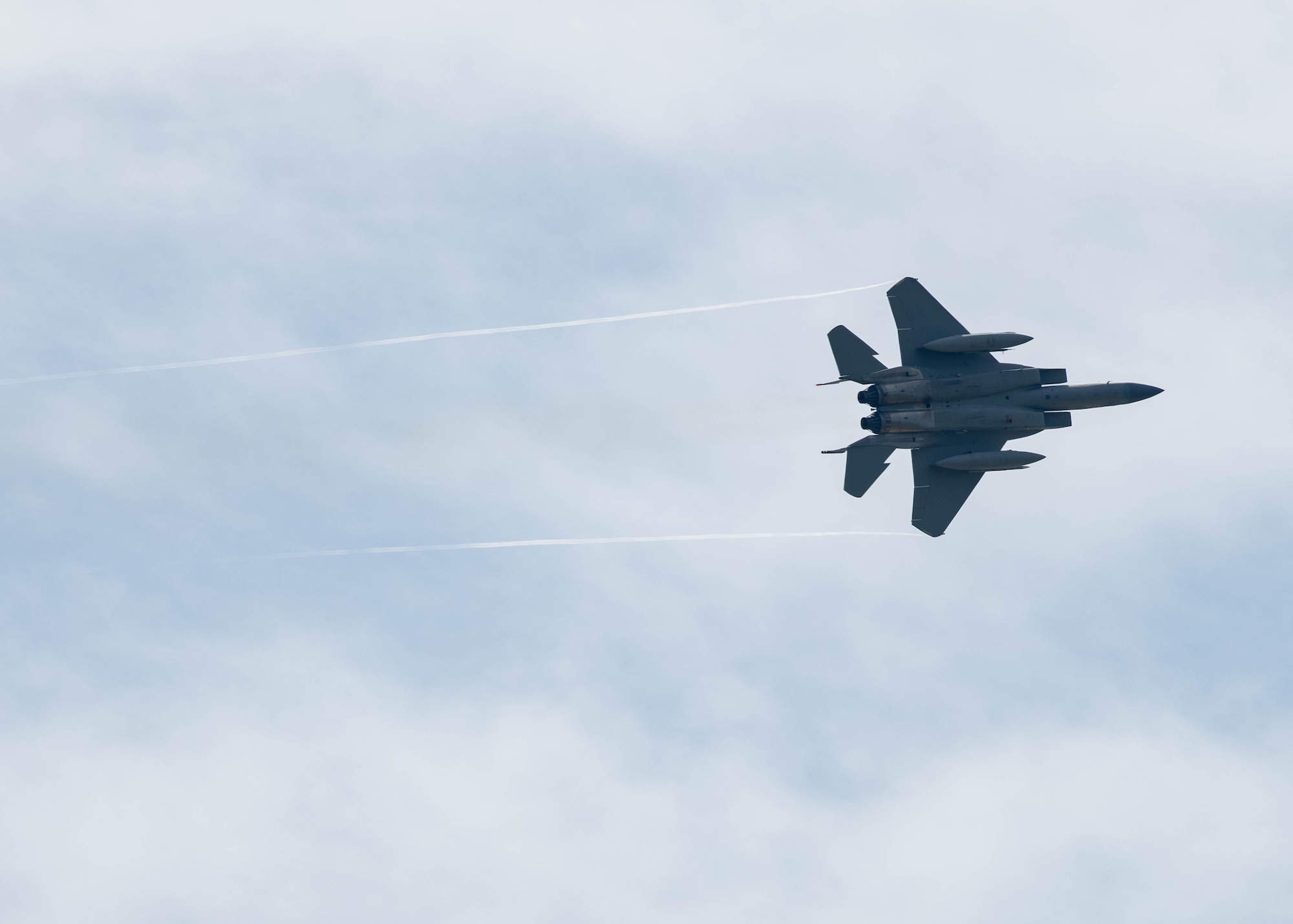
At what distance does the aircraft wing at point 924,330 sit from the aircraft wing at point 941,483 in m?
3.35

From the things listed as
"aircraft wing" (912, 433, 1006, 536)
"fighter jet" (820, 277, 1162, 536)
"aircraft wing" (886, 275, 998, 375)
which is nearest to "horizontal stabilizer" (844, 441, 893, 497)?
"fighter jet" (820, 277, 1162, 536)

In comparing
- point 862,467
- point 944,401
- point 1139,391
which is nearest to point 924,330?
point 944,401

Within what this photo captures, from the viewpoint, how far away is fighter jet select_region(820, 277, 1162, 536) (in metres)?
89.3

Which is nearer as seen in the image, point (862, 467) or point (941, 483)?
point (862, 467)

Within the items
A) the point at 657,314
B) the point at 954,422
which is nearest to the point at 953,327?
the point at 954,422

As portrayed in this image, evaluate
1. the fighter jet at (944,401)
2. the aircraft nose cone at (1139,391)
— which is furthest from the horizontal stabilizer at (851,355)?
the aircraft nose cone at (1139,391)

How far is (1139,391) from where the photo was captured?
91.4m

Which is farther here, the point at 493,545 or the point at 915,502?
the point at 915,502

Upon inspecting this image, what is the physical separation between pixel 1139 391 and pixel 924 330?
10.3 metres

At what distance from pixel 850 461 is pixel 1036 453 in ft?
28.0

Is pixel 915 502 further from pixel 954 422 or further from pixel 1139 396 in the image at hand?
pixel 1139 396

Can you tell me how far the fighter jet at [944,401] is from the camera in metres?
89.3

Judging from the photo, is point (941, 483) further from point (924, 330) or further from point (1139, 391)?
point (1139, 391)

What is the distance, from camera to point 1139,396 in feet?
300
